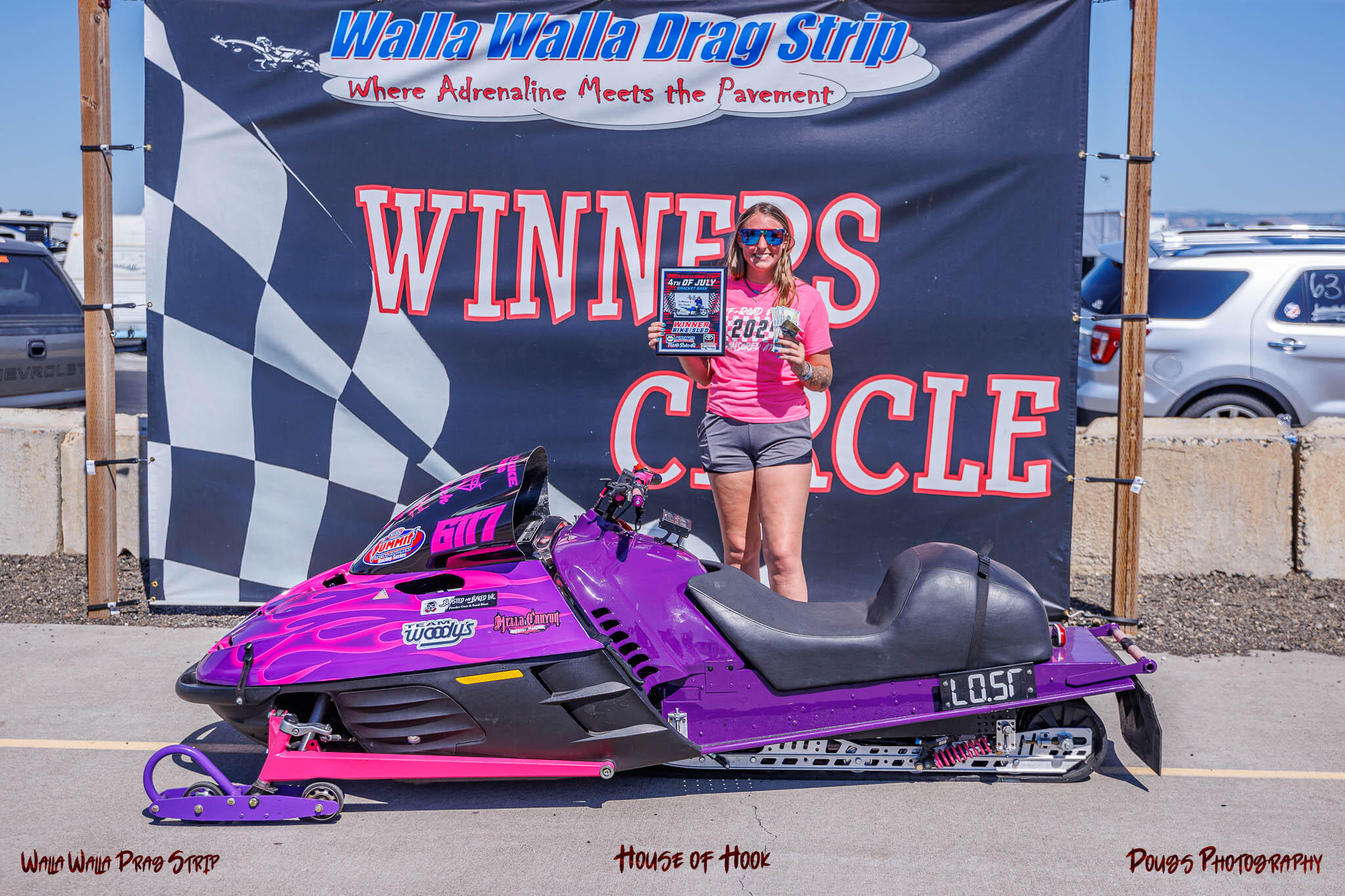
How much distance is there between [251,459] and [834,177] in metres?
3.20

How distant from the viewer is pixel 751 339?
13.7 ft

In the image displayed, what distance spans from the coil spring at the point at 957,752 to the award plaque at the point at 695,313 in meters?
1.68

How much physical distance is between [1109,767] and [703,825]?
1517 millimetres

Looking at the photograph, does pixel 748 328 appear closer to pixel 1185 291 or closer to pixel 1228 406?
pixel 1185 291

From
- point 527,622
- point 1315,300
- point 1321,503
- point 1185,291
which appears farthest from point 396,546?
point 1315,300

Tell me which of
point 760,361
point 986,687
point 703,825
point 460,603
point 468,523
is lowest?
point 703,825

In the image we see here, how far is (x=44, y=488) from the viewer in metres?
6.02

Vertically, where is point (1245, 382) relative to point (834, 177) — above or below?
below

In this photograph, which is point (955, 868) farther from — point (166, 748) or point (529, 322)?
point (529, 322)

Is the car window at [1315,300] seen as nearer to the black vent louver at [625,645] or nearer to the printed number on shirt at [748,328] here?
the printed number on shirt at [748,328]

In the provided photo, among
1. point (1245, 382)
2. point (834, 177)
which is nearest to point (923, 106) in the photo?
point (834, 177)

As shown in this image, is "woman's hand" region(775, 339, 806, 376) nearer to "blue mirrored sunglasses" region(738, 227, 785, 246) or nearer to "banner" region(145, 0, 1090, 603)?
"blue mirrored sunglasses" region(738, 227, 785, 246)

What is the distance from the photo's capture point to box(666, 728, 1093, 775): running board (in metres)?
3.54

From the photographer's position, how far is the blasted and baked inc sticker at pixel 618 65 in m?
5.07
